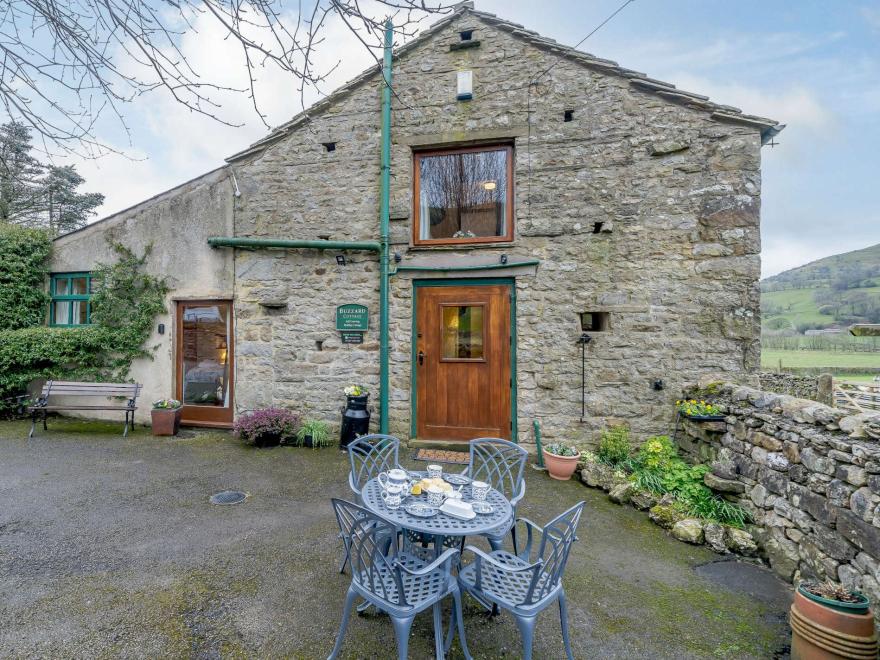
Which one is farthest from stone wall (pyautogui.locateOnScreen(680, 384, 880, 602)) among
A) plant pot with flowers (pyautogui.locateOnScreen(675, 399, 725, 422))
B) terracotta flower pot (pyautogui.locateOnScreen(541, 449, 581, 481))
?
terracotta flower pot (pyautogui.locateOnScreen(541, 449, 581, 481))

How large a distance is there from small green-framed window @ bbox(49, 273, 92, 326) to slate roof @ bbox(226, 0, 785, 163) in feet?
11.8

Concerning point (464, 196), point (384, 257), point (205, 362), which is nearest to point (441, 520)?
point (384, 257)

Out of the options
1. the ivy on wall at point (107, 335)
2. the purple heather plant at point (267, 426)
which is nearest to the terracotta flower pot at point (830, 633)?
the purple heather plant at point (267, 426)

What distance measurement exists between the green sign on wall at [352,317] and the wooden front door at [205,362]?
1890 millimetres

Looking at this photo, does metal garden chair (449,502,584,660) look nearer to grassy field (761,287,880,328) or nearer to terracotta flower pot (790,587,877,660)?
terracotta flower pot (790,587,877,660)

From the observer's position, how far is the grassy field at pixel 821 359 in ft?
45.9

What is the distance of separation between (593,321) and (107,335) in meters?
7.49

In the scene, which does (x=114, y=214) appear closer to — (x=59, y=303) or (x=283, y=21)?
(x=59, y=303)

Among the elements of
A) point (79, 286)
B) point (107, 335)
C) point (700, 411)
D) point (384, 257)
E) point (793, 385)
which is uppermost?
Answer: point (384, 257)

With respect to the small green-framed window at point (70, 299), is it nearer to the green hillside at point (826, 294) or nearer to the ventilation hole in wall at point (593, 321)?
the ventilation hole in wall at point (593, 321)

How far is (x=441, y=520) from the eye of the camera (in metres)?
2.07

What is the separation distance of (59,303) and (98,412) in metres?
2.16

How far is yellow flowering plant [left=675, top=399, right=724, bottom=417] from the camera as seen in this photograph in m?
3.82

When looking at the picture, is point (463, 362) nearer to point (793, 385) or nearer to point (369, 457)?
point (369, 457)
